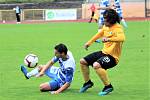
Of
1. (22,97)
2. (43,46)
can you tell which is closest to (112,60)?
(22,97)

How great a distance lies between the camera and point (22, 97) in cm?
968

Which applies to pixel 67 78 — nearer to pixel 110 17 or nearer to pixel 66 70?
pixel 66 70

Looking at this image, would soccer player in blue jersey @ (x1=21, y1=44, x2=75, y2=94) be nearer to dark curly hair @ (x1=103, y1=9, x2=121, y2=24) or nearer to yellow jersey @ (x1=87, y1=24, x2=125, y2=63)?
yellow jersey @ (x1=87, y1=24, x2=125, y2=63)

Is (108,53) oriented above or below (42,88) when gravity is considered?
above

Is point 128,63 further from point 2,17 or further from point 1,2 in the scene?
point 1,2

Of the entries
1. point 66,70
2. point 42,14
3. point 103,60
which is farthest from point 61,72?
point 42,14

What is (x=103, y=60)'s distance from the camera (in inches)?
384

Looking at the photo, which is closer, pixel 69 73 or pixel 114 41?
pixel 114 41

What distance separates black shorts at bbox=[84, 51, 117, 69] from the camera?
32.0 ft

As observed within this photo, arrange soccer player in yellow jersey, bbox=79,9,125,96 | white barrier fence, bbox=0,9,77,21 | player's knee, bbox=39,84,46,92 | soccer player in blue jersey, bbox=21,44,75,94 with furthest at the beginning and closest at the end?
white barrier fence, bbox=0,9,77,21
player's knee, bbox=39,84,46,92
soccer player in blue jersey, bbox=21,44,75,94
soccer player in yellow jersey, bbox=79,9,125,96

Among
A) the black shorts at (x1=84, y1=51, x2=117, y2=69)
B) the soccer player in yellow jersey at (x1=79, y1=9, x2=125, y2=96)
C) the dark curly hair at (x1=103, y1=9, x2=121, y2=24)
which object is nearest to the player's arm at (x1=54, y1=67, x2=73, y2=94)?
the soccer player in yellow jersey at (x1=79, y1=9, x2=125, y2=96)

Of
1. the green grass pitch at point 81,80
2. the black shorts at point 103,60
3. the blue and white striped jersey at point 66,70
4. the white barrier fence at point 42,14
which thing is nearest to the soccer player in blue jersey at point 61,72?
the blue and white striped jersey at point 66,70

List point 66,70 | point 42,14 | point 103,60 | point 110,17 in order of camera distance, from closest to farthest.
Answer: point 103,60 < point 110,17 < point 66,70 < point 42,14

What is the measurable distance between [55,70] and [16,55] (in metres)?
6.83
